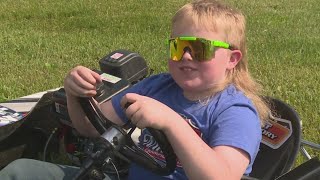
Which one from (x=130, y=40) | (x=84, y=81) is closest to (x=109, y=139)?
(x=84, y=81)

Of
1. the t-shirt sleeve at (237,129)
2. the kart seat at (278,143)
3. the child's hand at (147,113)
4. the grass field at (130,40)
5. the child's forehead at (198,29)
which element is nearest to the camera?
the child's hand at (147,113)

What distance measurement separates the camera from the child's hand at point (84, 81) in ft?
7.10

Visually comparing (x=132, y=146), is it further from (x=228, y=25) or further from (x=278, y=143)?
(x=278, y=143)

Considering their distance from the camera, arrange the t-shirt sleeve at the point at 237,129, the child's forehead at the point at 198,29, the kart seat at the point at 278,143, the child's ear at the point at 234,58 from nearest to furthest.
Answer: the t-shirt sleeve at the point at 237,129 → the child's forehead at the point at 198,29 → the child's ear at the point at 234,58 → the kart seat at the point at 278,143

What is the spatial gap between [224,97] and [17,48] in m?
4.48

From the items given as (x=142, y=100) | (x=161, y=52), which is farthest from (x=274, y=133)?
(x=161, y=52)

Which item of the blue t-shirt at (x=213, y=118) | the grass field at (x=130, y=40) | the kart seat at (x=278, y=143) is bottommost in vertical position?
the grass field at (x=130, y=40)

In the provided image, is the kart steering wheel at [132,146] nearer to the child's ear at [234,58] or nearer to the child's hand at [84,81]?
the child's hand at [84,81]

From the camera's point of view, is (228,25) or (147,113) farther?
(228,25)

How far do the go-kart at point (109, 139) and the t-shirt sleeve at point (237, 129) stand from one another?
0.19 m

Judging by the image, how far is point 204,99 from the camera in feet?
7.30

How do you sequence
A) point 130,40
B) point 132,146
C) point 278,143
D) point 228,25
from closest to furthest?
point 132,146, point 228,25, point 278,143, point 130,40

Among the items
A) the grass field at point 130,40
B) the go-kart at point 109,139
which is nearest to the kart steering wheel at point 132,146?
the go-kart at point 109,139

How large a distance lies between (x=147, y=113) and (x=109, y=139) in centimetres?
15
